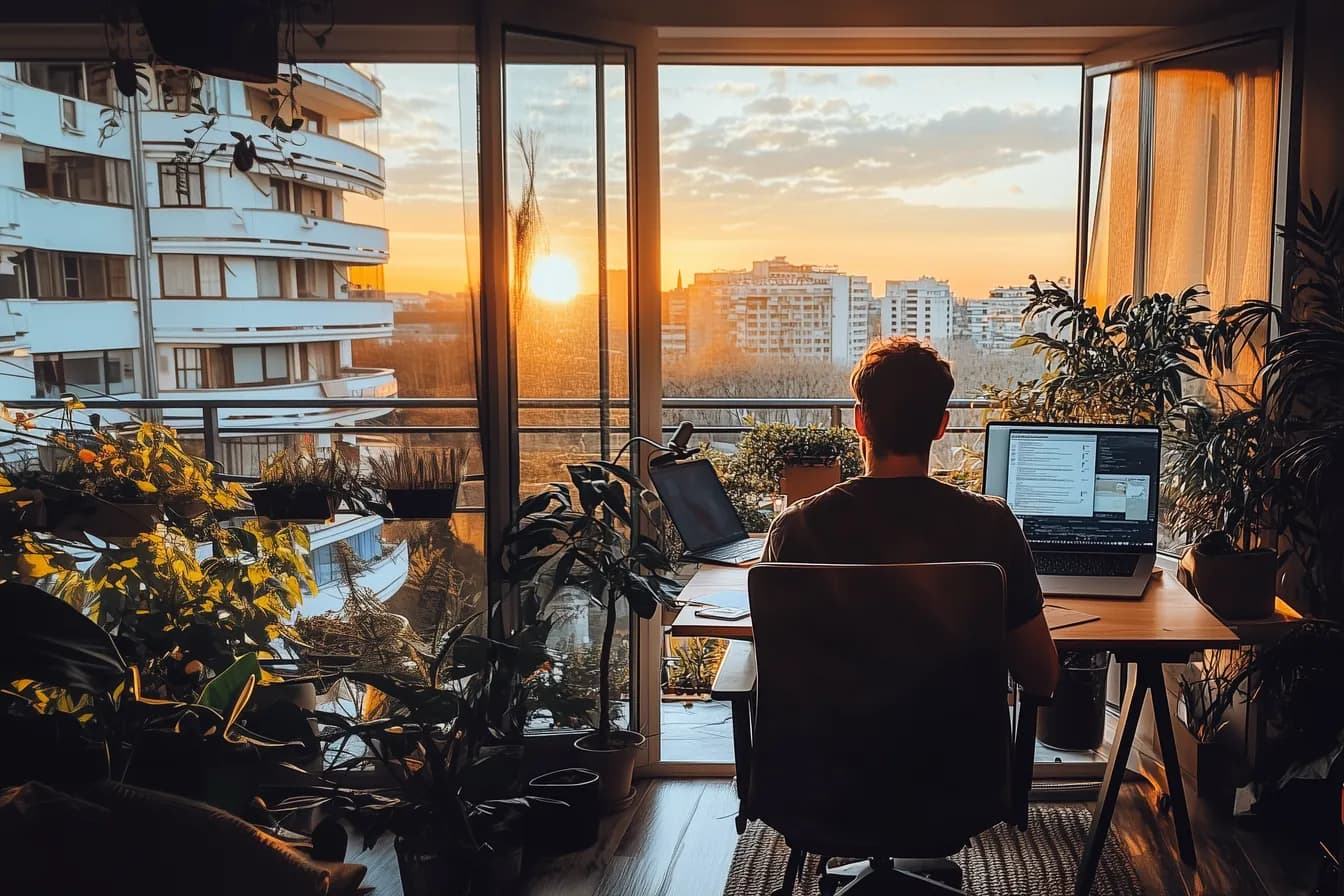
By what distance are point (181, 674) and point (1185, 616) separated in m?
2.26

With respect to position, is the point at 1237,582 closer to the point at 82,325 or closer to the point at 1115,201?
→ the point at 1115,201

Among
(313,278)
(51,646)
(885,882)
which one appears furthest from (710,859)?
(313,278)

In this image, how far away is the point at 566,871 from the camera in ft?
8.97

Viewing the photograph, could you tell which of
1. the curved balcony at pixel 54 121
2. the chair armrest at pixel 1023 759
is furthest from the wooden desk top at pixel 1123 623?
the curved balcony at pixel 54 121

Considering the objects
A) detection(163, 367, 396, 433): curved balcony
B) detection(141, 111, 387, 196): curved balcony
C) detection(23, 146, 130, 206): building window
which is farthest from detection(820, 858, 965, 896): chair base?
detection(23, 146, 130, 206): building window

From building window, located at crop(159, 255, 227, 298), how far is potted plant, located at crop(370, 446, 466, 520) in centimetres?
69

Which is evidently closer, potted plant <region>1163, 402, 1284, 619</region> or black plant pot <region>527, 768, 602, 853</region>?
potted plant <region>1163, 402, 1284, 619</region>

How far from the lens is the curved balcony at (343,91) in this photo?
288 centimetres

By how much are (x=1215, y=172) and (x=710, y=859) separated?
236 cm

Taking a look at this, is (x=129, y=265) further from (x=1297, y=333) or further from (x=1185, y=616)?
(x=1297, y=333)

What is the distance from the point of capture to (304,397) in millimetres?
3002

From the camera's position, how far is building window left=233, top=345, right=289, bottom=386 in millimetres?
3000

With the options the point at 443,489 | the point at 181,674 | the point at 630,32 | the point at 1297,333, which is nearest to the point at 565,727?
the point at 443,489

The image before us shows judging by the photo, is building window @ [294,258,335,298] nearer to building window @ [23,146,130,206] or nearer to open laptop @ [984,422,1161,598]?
building window @ [23,146,130,206]
